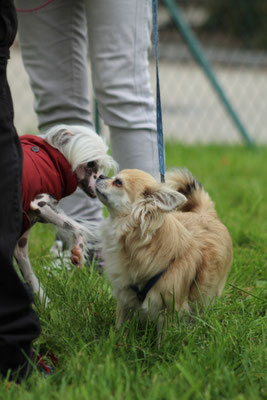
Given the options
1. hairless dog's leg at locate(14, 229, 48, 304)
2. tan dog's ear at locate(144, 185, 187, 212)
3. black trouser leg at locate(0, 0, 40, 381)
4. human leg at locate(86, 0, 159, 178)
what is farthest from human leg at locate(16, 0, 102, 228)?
black trouser leg at locate(0, 0, 40, 381)

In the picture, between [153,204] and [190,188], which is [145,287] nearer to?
[153,204]

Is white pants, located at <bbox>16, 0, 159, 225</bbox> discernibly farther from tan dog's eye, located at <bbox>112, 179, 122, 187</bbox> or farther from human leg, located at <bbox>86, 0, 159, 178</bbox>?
tan dog's eye, located at <bbox>112, 179, 122, 187</bbox>

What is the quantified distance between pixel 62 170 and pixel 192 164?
3267mm

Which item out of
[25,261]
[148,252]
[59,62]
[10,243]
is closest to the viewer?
[10,243]

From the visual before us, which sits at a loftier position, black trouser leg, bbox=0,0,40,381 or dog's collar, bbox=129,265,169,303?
black trouser leg, bbox=0,0,40,381

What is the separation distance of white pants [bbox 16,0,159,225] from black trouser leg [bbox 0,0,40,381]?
79 centimetres

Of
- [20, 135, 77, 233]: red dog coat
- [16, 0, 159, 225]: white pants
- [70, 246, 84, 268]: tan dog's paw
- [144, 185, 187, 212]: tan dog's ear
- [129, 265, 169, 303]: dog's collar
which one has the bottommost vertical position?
[129, 265, 169, 303]: dog's collar

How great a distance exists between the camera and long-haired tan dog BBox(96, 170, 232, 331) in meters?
2.06

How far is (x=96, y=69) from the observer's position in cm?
253

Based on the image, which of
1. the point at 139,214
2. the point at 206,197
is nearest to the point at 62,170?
the point at 139,214

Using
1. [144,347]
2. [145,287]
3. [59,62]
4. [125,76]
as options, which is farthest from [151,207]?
[59,62]

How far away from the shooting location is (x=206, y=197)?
2672 millimetres

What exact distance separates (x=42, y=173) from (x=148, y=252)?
0.50m

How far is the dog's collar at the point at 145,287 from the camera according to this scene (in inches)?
81.6
